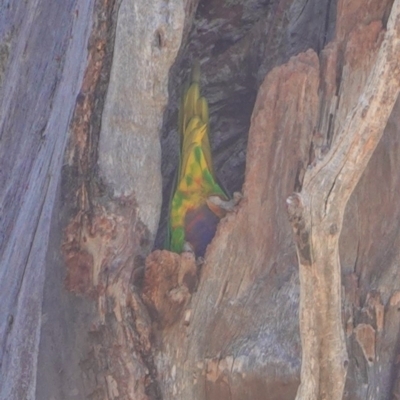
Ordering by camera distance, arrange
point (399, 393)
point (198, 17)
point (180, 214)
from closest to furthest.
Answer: point (399, 393) < point (180, 214) < point (198, 17)

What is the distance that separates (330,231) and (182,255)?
43 centimetres

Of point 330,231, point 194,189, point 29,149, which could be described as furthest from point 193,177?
point 330,231

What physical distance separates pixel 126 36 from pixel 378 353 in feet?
3.36

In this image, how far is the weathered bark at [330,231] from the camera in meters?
1.89

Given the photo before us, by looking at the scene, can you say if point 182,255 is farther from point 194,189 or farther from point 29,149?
point 29,149

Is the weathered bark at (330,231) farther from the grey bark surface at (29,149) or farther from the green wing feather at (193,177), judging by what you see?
the grey bark surface at (29,149)

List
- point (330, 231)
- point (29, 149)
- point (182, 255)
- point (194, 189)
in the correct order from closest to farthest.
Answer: point (330, 231) → point (182, 255) → point (194, 189) → point (29, 149)

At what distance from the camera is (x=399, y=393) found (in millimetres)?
Answer: 2273

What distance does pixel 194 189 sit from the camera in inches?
98.9

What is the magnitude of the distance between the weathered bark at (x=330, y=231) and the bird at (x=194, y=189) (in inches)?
18.0

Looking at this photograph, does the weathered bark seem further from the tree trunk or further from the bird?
the bird

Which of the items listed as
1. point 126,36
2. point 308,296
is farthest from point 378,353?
point 126,36

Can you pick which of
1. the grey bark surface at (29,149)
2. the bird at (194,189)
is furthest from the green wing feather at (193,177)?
the grey bark surface at (29,149)

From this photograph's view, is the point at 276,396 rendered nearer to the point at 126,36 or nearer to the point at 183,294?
the point at 183,294
